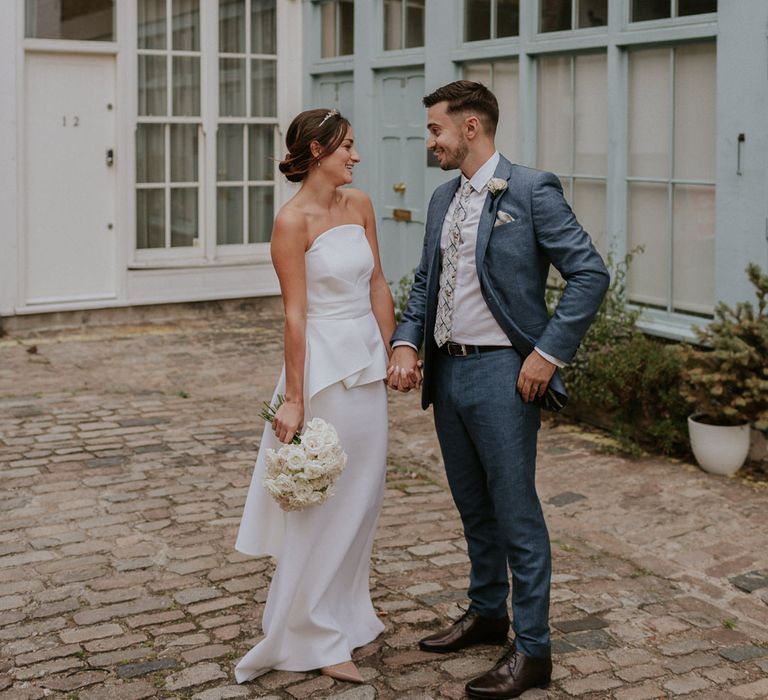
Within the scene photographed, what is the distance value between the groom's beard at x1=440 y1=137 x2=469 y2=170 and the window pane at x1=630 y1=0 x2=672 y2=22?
3.94 metres

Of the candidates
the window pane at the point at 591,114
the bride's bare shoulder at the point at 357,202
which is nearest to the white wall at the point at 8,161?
the window pane at the point at 591,114

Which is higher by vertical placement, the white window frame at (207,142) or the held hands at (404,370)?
the white window frame at (207,142)

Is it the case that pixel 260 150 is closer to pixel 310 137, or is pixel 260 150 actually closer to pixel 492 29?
pixel 492 29

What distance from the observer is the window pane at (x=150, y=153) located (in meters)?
11.9

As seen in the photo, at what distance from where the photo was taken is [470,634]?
4605mm

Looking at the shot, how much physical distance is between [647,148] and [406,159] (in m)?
3.18

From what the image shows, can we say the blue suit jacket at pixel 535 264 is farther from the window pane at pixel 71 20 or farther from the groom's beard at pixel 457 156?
the window pane at pixel 71 20

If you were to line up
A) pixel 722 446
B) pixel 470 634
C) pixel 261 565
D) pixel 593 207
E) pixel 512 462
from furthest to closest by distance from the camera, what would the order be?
pixel 593 207, pixel 722 446, pixel 261 565, pixel 470 634, pixel 512 462

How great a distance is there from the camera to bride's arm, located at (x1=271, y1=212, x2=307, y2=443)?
4324 millimetres

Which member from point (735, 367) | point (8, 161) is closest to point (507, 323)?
point (735, 367)

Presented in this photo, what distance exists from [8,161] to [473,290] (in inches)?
311

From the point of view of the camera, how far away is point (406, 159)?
10.8 meters

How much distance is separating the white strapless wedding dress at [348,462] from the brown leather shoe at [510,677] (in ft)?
1.75

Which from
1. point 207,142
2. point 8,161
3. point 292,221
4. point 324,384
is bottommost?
point 324,384
